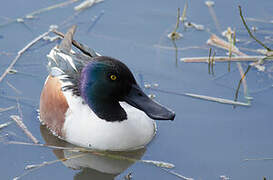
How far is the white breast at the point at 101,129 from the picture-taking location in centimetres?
575

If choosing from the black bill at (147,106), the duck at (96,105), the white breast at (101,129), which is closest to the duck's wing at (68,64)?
the duck at (96,105)

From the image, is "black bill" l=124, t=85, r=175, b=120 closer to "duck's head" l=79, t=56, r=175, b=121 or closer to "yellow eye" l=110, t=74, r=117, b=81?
"duck's head" l=79, t=56, r=175, b=121

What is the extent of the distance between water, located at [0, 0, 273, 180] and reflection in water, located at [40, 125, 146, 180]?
0.06ft

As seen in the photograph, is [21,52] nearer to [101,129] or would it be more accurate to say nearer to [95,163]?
[101,129]

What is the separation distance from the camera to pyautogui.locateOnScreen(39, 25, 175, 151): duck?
539 cm

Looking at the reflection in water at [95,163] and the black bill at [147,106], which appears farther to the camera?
the reflection in water at [95,163]

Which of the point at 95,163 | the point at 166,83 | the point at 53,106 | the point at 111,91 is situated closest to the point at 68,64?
the point at 53,106

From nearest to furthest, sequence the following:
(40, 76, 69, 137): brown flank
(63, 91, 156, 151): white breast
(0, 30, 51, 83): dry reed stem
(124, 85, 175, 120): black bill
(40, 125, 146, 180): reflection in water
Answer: (124, 85, 175, 120): black bill, (40, 125, 146, 180): reflection in water, (63, 91, 156, 151): white breast, (40, 76, 69, 137): brown flank, (0, 30, 51, 83): dry reed stem

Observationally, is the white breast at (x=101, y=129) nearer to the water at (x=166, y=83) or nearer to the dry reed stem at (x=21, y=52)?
the water at (x=166, y=83)

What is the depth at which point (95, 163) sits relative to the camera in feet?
18.7

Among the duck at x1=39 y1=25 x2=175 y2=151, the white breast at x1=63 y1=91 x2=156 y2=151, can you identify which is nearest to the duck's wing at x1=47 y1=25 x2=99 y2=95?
the duck at x1=39 y1=25 x2=175 y2=151

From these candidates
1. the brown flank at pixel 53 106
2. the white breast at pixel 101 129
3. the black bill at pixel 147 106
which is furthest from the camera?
the brown flank at pixel 53 106

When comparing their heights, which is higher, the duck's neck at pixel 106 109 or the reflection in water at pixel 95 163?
the duck's neck at pixel 106 109

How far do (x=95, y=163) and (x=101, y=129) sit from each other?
1.03 feet
